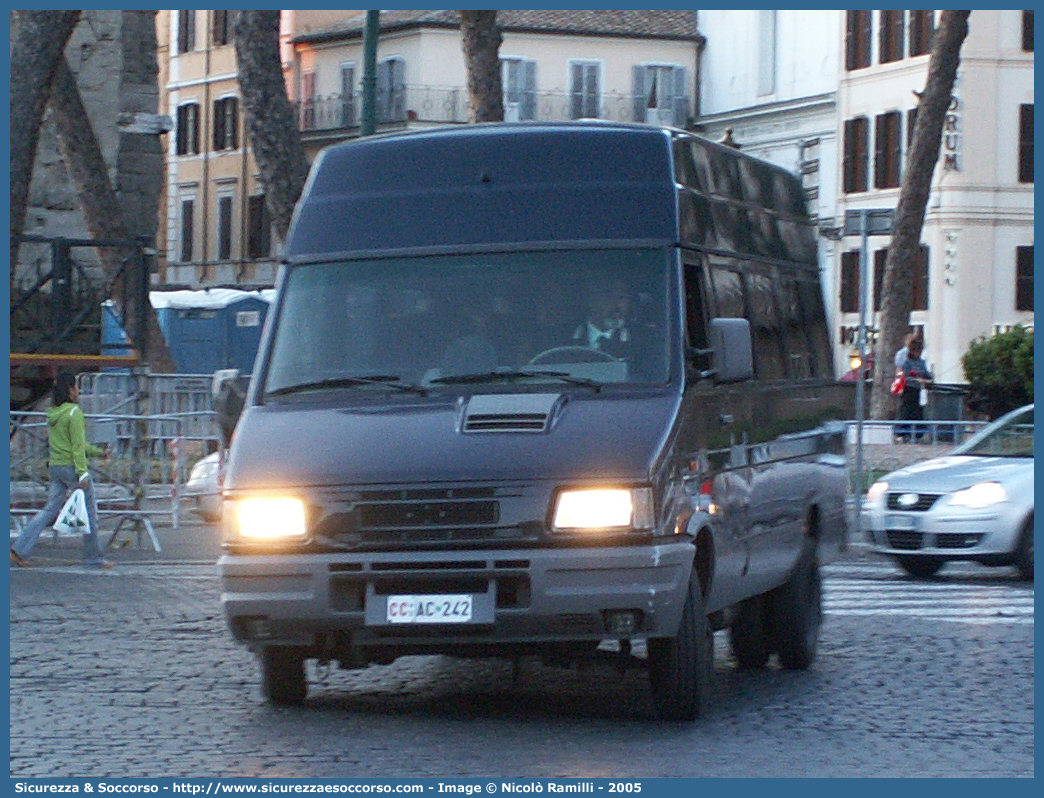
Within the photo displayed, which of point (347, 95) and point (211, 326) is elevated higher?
point (347, 95)

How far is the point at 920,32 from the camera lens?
62.0m

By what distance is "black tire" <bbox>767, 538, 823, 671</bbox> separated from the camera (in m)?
12.6

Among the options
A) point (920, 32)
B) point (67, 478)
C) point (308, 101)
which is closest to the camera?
point (67, 478)

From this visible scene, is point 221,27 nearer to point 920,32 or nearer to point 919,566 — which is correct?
point 920,32

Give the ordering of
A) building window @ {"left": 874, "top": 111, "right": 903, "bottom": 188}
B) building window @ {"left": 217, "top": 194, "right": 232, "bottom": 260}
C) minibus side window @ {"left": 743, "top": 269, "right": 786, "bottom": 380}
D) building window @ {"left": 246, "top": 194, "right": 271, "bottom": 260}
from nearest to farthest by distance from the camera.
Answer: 1. minibus side window @ {"left": 743, "top": 269, "right": 786, "bottom": 380}
2. building window @ {"left": 874, "top": 111, "right": 903, "bottom": 188}
3. building window @ {"left": 246, "top": 194, "right": 271, "bottom": 260}
4. building window @ {"left": 217, "top": 194, "right": 232, "bottom": 260}

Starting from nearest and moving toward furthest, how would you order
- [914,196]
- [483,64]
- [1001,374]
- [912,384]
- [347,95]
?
[483,64], [912,384], [914,196], [1001,374], [347,95]

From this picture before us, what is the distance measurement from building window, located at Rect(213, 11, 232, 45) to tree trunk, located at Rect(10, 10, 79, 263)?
60510mm

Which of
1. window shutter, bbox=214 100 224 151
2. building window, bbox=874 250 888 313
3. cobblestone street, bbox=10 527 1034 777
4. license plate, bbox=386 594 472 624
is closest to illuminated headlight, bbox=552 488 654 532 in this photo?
license plate, bbox=386 594 472 624

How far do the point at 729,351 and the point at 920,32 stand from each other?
5333 cm

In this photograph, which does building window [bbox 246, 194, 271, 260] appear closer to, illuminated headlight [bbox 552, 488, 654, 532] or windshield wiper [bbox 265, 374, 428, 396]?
windshield wiper [bbox 265, 374, 428, 396]

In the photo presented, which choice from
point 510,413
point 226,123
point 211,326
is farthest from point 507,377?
point 226,123
